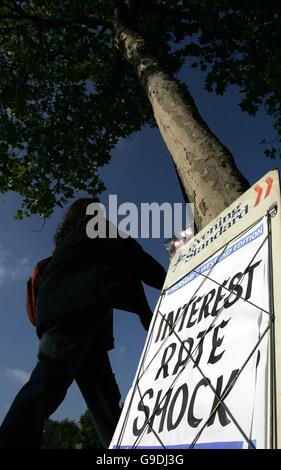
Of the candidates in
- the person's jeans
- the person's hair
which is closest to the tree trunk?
the person's hair

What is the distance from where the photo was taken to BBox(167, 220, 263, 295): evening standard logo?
5.63 ft

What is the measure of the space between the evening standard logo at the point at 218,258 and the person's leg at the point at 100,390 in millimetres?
926

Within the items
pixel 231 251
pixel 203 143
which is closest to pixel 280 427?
pixel 231 251

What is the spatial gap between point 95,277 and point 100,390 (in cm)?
86

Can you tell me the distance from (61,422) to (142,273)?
10814 cm

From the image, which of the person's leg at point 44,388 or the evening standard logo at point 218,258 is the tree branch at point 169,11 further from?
the person's leg at point 44,388

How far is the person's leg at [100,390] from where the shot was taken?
2.65 metres

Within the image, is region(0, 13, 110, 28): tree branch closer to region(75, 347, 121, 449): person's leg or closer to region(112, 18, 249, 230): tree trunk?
region(112, 18, 249, 230): tree trunk

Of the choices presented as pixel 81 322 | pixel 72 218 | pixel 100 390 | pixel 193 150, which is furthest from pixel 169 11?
pixel 100 390

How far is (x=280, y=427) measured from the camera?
105 cm

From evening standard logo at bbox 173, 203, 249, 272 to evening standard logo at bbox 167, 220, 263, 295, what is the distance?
15 cm

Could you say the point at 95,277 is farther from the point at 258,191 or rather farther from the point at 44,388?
the point at 258,191

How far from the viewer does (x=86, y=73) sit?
8.44 meters

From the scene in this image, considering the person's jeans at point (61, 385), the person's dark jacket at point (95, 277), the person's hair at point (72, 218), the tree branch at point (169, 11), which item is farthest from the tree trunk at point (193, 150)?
the tree branch at point (169, 11)
